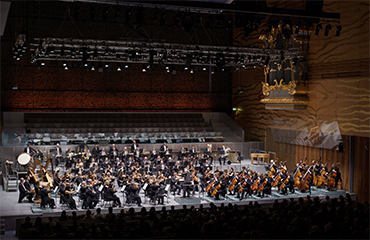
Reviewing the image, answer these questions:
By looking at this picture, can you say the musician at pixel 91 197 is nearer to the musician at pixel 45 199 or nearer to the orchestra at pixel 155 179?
the orchestra at pixel 155 179

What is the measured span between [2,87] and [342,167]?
55.0 ft

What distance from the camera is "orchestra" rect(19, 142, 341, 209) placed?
39.0 feet

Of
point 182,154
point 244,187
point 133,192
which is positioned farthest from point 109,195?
point 182,154

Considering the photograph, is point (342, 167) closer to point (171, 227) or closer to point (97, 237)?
Answer: point (171, 227)

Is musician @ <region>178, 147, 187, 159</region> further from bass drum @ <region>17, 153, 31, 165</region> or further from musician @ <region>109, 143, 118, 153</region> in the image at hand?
bass drum @ <region>17, 153, 31, 165</region>

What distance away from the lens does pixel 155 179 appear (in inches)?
504

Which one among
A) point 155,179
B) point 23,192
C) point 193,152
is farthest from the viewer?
point 193,152

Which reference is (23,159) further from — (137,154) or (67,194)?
(137,154)

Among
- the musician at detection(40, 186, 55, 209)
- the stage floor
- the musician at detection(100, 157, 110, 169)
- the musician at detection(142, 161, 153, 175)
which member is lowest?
the stage floor

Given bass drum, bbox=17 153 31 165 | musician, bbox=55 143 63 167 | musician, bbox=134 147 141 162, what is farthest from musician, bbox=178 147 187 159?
bass drum, bbox=17 153 31 165

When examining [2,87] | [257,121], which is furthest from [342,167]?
[2,87]

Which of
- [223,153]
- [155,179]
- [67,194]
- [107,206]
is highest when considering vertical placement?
[223,153]

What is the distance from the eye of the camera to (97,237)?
711 cm

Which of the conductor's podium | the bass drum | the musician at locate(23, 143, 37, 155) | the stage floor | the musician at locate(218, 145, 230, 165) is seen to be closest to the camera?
the stage floor
